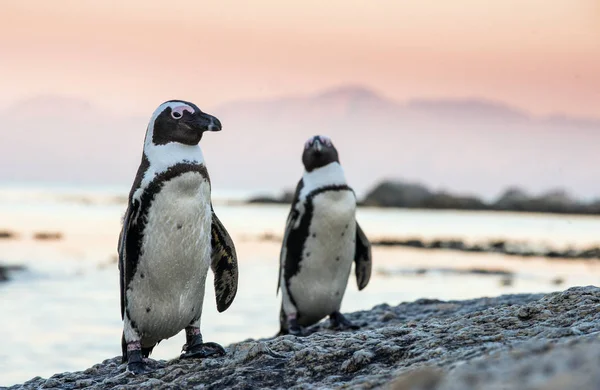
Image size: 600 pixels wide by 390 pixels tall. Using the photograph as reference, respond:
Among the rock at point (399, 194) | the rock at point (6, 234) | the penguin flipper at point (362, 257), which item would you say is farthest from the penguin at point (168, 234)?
the rock at point (399, 194)

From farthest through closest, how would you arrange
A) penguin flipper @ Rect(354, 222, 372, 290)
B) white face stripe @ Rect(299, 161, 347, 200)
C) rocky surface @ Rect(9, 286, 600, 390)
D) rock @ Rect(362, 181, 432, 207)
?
rock @ Rect(362, 181, 432, 207)
penguin flipper @ Rect(354, 222, 372, 290)
white face stripe @ Rect(299, 161, 347, 200)
rocky surface @ Rect(9, 286, 600, 390)

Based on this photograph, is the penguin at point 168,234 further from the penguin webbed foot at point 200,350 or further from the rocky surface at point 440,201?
Answer: the rocky surface at point 440,201

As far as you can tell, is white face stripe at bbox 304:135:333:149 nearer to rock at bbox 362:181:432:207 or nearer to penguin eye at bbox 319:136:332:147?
penguin eye at bbox 319:136:332:147

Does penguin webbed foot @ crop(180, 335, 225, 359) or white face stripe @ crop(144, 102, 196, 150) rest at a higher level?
white face stripe @ crop(144, 102, 196, 150)

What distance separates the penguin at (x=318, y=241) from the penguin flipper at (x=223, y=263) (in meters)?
1.99

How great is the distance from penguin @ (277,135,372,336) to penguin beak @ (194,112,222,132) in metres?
2.61

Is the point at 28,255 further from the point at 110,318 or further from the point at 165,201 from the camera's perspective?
the point at 165,201

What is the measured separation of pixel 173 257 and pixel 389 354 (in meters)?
1.44

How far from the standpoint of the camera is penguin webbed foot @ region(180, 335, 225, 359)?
508 centimetres

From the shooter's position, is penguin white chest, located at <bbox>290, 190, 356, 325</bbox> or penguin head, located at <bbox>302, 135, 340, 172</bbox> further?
penguin head, located at <bbox>302, 135, 340, 172</bbox>

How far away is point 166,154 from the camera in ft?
16.5

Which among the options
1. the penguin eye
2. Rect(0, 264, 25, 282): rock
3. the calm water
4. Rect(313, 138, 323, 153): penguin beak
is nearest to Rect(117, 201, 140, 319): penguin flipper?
Rect(313, 138, 323, 153): penguin beak

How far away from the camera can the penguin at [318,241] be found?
7598 mm

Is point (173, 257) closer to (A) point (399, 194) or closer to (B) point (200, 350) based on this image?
(B) point (200, 350)
